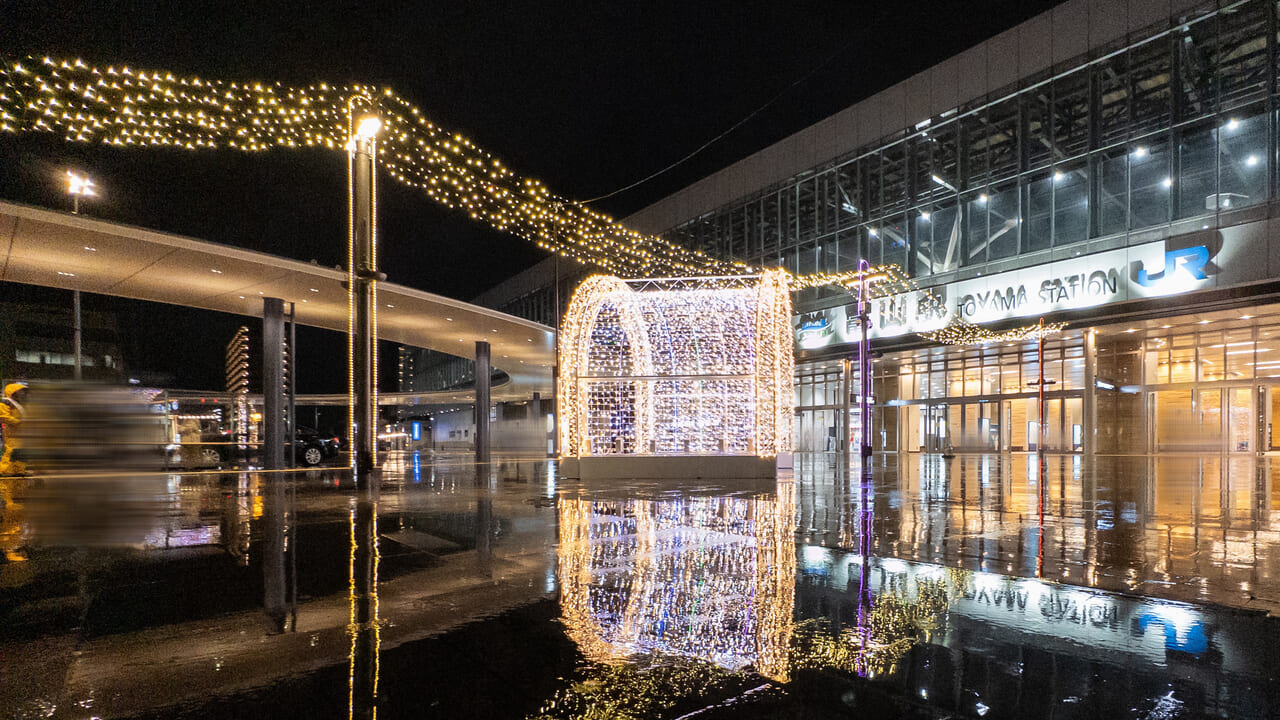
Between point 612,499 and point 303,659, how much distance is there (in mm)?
7595

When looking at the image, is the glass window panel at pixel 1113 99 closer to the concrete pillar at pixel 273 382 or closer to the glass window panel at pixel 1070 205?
the glass window panel at pixel 1070 205

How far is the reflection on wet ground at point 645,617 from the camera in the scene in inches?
117

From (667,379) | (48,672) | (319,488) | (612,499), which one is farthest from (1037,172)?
(48,672)

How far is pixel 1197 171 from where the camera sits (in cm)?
2322

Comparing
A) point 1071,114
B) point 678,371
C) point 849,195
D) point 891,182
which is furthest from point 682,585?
point 849,195

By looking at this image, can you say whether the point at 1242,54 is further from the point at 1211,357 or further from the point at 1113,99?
the point at 1211,357

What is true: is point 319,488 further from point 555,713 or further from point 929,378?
point 929,378

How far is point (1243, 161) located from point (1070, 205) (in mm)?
5245

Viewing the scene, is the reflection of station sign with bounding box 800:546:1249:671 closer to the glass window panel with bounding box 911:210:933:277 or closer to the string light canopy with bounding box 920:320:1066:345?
the string light canopy with bounding box 920:320:1066:345

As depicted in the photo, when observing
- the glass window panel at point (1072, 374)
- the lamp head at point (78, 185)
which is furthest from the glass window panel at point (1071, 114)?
the lamp head at point (78, 185)

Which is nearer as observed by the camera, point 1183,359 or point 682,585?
point 682,585

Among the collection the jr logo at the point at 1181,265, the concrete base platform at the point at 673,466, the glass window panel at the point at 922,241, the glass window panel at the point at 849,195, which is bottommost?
the concrete base platform at the point at 673,466

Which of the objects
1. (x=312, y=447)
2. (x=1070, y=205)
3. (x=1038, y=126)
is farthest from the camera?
(x=312, y=447)

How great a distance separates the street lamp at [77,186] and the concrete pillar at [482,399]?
47.8 ft
